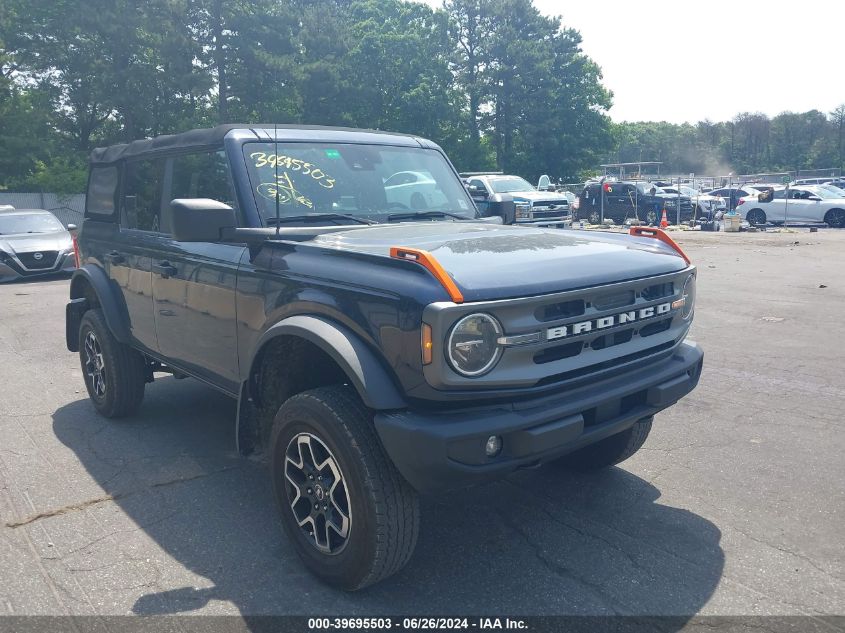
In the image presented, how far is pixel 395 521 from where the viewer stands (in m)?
2.93

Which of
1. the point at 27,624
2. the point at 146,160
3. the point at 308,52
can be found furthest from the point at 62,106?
the point at 27,624

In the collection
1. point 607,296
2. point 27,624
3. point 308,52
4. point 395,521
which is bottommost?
point 27,624

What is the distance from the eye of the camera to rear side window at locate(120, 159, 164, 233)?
4938 millimetres

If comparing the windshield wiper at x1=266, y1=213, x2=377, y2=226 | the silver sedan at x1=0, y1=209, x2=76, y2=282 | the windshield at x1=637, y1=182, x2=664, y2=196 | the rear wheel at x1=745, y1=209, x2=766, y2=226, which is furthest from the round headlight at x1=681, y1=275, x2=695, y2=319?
the windshield at x1=637, y1=182, x2=664, y2=196

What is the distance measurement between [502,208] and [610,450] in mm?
1853

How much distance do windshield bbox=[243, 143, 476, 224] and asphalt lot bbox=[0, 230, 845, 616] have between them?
5.50ft

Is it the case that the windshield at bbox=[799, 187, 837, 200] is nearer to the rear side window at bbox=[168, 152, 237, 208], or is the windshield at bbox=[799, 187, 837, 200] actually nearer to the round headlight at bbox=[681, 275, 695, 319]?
the round headlight at bbox=[681, 275, 695, 319]

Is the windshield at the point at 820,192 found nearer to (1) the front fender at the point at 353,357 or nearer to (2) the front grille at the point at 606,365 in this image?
(2) the front grille at the point at 606,365

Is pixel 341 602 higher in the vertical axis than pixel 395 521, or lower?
lower

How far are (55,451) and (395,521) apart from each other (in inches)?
123

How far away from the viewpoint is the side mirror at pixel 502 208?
203 inches

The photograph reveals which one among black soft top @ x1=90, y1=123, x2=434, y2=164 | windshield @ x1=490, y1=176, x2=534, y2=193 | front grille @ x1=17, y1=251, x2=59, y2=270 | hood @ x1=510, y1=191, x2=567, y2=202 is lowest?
front grille @ x1=17, y1=251, x2=59, y2=270

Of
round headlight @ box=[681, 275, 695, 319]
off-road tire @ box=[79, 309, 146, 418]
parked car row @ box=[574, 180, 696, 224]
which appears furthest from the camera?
parked car row @ box=[574, 180, 696, 224]

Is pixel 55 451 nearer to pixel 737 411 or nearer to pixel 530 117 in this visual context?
pixel 737 411
